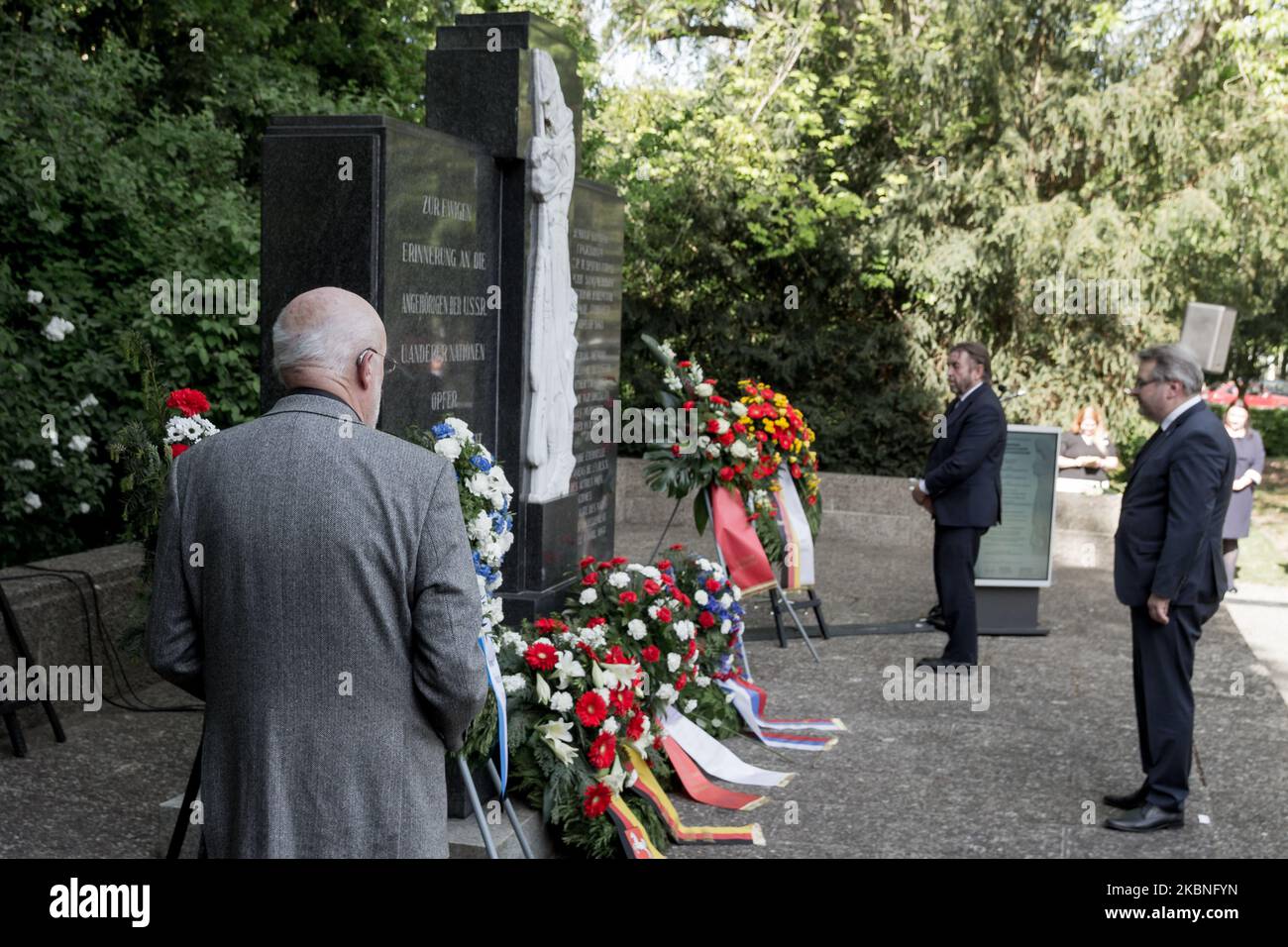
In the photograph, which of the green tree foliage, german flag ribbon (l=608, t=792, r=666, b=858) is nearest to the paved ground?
german flag ribbon (l=608, t=792, r=666, b=858)

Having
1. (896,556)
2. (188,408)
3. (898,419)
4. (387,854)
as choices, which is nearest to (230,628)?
(387,854)

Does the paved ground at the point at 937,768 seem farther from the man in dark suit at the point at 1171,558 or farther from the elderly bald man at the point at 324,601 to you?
the elderly bald man at the point at 324,601

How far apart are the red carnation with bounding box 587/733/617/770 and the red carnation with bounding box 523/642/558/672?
33 centimetres

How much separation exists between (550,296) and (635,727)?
2182 millimetres

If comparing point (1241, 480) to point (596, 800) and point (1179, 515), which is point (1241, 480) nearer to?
point (1179, 515)

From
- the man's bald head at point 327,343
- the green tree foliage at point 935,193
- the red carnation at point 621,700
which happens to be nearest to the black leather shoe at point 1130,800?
the red carnation at point 621,700

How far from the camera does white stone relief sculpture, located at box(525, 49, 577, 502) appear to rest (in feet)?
21.2

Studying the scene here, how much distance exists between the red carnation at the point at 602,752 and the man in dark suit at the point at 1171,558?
2.19m

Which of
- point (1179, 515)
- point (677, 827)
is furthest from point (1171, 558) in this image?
point (677, 827)

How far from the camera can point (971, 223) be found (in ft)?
50.2

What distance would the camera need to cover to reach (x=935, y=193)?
15195mm

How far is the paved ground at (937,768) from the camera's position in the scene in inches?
218
